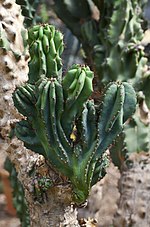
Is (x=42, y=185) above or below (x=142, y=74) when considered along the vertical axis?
below

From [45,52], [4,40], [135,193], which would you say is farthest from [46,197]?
[135,193]

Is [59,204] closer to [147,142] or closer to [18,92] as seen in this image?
[18,92]

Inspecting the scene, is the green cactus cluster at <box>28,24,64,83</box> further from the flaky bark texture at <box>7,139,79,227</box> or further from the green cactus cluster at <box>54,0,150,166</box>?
the green cactus cluster at <box>54,0,150,166</box>

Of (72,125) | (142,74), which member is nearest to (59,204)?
(72,125)

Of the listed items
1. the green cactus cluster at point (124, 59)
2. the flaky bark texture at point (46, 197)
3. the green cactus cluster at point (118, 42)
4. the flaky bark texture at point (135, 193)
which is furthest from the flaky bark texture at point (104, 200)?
the flaky bark texture at point (46, 197)

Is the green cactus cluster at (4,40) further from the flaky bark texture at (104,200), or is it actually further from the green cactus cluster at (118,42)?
the flaky bark texture at (104,200)

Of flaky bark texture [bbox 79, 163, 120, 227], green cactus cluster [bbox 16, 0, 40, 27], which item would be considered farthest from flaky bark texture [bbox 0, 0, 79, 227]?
flaky bark texture [bbox 79, 163, 120, 227]

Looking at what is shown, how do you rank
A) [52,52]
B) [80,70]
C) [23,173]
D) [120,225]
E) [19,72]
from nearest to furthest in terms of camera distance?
1. [80,70]
2. [52,52]
3. [23,173]
4. [19,72]
5. [120,225]

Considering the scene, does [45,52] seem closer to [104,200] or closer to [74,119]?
[74,119]
